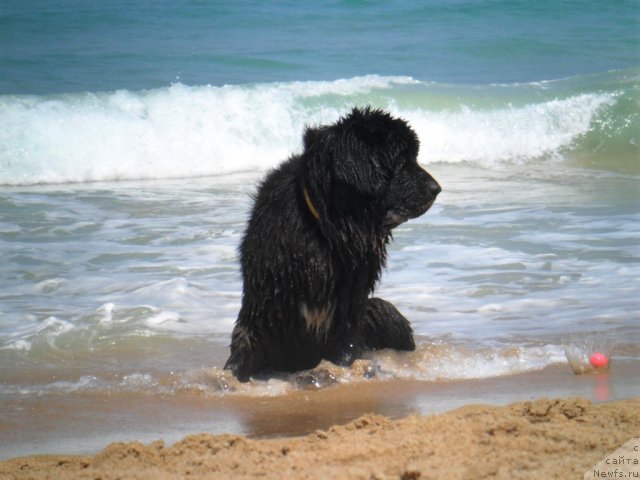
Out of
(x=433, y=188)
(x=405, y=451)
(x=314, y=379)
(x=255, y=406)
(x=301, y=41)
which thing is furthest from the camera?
(x=301, y=41)

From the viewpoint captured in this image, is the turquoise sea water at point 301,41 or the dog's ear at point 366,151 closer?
the dog's ear at point 366,151

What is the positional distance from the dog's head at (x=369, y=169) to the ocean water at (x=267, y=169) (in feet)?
3.03

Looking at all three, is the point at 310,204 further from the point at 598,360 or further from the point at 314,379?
the point at 598,360

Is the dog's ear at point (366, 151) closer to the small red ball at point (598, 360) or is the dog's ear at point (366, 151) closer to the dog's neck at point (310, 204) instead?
the dog's neck at point (310, 204)

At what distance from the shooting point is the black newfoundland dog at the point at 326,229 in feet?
15.8

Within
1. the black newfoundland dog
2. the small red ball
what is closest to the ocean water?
the small red ball

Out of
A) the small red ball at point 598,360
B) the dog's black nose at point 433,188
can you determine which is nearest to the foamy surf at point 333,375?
the small red ball at point 598,360

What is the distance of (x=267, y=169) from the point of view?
1071 centimetres

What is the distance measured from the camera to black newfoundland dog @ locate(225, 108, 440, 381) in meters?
4.82

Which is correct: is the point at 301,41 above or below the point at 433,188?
above

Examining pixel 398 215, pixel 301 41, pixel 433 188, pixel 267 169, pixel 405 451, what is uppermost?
pixel 301 41

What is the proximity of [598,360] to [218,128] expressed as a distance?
36.8 feet

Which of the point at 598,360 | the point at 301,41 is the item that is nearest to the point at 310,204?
the point at 598,360

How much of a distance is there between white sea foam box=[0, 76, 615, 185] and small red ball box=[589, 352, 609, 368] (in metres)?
8.81
